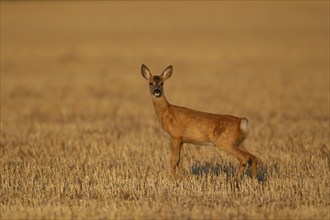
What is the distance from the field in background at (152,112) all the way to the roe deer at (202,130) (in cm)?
38

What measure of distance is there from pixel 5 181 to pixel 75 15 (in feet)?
165

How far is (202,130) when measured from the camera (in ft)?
34.6

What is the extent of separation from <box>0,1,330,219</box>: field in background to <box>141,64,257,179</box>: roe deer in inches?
15.0

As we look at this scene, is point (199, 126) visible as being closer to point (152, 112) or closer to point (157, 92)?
point (157, 92)

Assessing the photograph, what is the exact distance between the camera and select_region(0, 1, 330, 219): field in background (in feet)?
30.3

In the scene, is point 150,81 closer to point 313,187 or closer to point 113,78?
point 313,187

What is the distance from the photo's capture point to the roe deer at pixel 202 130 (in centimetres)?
1038

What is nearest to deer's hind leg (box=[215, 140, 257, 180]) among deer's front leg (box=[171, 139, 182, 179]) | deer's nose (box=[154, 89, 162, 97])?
deer's front leg (box=[171, 139, 182, 179])

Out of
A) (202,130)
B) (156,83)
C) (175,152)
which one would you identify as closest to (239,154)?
(202,130)

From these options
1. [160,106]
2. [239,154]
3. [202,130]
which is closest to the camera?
[239,154]

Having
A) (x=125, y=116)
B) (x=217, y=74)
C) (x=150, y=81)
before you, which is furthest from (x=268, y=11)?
(x=150, y=81)

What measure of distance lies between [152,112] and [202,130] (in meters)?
10.3

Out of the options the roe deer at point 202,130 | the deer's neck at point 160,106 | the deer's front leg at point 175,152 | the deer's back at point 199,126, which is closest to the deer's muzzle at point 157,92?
the roe deer at point 202,130

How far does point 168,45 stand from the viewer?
140 feet
